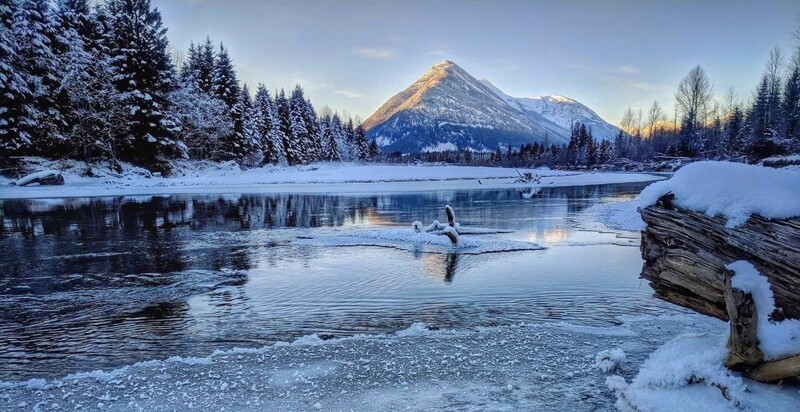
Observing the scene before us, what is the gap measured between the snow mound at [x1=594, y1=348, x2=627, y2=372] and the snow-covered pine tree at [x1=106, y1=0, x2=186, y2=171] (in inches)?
1700

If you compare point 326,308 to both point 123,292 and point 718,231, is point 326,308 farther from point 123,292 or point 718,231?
point 718,231

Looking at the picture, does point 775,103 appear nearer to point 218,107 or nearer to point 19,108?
point 218,107

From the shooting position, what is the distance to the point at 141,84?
41625 mm

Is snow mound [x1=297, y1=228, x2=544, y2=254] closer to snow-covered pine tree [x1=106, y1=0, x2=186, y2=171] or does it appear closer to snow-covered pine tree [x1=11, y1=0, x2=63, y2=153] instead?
snow-covered pine tree [x1=11, y1=0, x2=63, y2=153]

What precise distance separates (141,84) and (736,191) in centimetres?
4759

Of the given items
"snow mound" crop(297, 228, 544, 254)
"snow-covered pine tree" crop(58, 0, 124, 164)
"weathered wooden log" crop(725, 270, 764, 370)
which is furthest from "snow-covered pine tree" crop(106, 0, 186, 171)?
"weathered wooden log" crop(725, 270, 764, 370)

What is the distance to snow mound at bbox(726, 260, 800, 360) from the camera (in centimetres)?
345

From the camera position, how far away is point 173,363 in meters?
5.03

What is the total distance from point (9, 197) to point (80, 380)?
33350 mm

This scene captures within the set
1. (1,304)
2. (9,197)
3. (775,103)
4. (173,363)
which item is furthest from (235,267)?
(775,103)

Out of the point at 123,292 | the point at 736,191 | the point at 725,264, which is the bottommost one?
the point at 123,292

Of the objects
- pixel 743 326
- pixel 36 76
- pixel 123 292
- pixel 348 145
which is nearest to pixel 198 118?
pixel 36 76

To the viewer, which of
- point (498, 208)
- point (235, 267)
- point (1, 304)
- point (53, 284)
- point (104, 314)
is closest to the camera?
point (104, 314)

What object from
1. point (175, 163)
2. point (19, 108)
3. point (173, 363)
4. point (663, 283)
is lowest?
point (173, 363)
